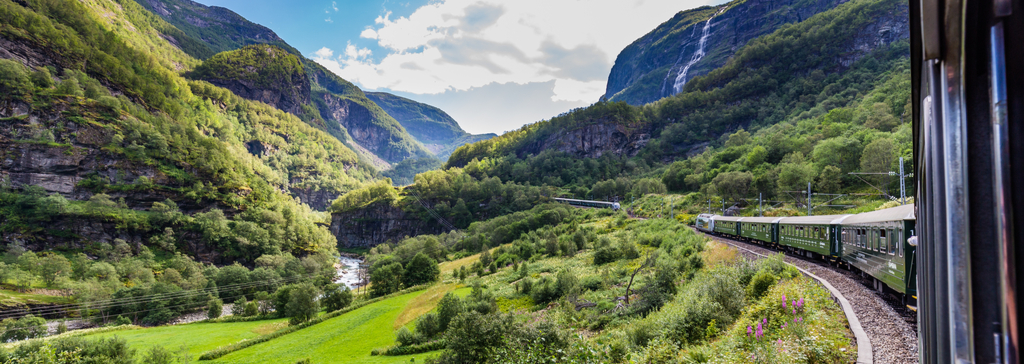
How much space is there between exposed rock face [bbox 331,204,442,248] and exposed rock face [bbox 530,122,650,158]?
6331cm

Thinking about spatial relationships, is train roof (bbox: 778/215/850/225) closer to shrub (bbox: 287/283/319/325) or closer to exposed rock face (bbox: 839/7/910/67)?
shrub (bbox: 287/283/319/325)

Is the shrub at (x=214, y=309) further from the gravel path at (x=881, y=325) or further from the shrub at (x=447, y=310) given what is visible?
the gravel path at (x=881, y=325)

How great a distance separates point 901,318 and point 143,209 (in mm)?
104607

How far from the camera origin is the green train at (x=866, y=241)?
9.22 m

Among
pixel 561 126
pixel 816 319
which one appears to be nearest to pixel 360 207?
pixel 561 126

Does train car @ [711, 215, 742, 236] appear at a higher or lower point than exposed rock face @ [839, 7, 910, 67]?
lower

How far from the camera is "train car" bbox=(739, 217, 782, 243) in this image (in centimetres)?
2373

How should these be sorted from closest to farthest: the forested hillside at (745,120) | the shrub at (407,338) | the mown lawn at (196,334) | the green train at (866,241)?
1. the green train at (866,241)
2. the shrub at (407,338)
3. the mown lawn at (196,334)
4. the forested hillside at (745,120)

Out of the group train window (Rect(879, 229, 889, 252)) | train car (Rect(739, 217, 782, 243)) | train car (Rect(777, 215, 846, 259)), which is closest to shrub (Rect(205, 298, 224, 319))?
train car (Rect(739, 217, 782, 243))

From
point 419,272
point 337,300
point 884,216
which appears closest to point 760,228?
point 884,216

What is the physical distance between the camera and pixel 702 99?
13775cm

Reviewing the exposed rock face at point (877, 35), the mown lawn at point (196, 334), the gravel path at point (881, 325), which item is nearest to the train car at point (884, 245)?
the gravel path at point (881, 325)

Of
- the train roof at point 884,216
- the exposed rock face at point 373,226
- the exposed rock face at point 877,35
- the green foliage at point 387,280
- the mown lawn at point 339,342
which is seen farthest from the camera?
the exposed rock face at point 373,226

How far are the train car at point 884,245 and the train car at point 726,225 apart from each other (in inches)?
687
